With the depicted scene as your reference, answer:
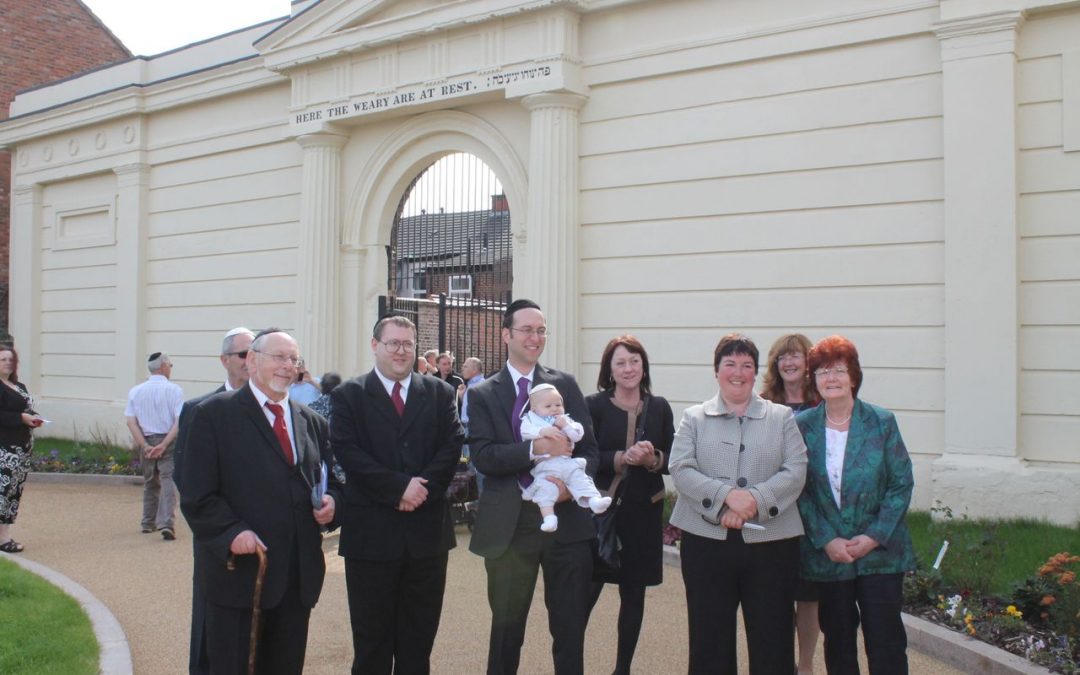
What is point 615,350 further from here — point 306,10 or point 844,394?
point 306,10

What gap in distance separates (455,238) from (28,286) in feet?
34.2

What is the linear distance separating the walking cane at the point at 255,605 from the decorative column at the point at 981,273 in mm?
7385

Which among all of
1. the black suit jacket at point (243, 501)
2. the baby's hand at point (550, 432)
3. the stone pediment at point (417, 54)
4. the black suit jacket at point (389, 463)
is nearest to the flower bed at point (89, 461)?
the stone pediment at point (417, 54)

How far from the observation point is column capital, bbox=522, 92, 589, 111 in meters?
12.4

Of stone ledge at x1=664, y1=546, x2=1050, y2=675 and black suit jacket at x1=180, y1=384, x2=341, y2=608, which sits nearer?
black suit jacket at x1=180, y1=384, x2=341, y2=608

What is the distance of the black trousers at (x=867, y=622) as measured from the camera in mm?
4551

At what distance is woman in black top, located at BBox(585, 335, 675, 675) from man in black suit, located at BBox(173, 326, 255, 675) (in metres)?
2.03

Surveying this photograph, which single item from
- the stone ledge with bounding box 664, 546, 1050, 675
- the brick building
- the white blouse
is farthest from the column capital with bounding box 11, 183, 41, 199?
the white blouse

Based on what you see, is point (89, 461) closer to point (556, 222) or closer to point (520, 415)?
point (556, 222)

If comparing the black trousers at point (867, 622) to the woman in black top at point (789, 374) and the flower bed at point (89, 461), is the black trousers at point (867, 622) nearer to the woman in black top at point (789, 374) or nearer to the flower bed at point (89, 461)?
the woman in black top at point (789, 374)

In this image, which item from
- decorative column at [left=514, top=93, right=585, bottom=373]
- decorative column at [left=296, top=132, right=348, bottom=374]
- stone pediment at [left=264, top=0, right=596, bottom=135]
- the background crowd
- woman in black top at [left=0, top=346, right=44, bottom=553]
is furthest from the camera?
decorative column at [left=296, top=132, right=348, bottom=374]

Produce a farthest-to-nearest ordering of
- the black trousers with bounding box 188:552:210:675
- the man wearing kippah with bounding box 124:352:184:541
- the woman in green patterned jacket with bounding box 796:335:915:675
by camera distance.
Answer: the man wearing kippah with bounding box 124:352:184:541
the black trousers with bounding box 188:552:210:675
the woman in green patterned jacket with bounding box 796:335:915:675

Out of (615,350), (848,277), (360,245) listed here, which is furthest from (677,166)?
(615,350)

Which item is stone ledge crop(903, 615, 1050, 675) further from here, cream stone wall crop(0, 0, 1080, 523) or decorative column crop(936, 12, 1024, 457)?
decorative column crop(936, 12, 1024, 457)
